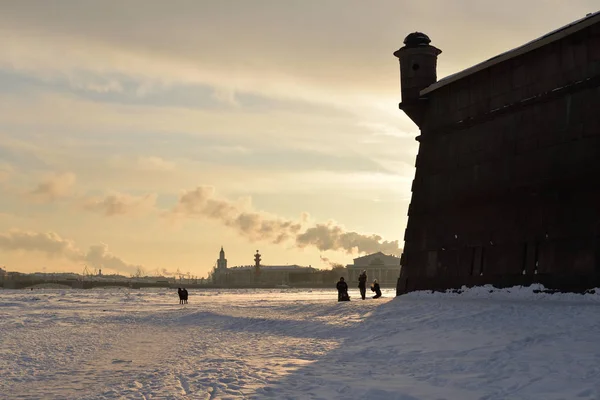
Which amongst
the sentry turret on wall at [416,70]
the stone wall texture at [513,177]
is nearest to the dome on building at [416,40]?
the sentry turret on wall at [416,70]

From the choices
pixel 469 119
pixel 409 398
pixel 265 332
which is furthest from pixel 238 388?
pixel 469 119

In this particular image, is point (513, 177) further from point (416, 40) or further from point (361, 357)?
point (361, 357)

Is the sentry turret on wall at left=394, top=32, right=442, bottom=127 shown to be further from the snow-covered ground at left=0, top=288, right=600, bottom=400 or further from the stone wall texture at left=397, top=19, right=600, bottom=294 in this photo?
the snow-covered ground at left=0, top=288, right=600, bottom=400

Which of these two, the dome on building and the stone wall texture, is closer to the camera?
the stone wall texture

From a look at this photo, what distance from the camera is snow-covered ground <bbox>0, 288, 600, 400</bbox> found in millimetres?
8586

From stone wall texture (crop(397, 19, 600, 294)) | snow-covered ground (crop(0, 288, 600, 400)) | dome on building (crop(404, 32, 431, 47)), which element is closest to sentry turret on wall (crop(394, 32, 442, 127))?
dome on building (crop(404, 32, 431, 47))

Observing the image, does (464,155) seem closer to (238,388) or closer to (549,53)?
(549,53)

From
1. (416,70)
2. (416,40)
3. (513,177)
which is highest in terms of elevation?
(416,40)

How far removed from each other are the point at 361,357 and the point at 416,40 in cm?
1387

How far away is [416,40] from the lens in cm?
2225

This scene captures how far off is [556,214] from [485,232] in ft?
8.19

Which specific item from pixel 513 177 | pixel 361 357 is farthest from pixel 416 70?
pixel 361 357

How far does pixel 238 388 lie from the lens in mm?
9195

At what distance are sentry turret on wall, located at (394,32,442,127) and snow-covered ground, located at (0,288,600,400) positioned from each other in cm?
655
